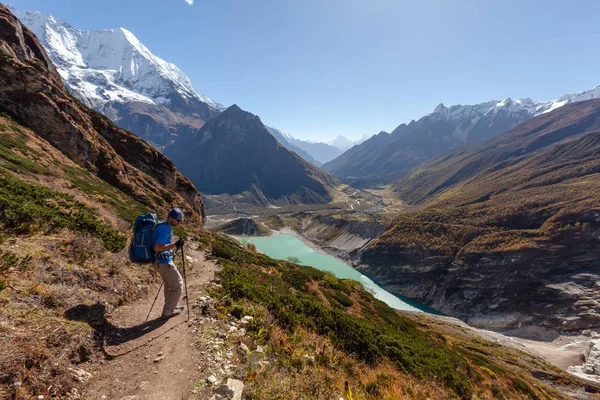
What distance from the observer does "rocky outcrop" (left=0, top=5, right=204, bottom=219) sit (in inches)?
1270

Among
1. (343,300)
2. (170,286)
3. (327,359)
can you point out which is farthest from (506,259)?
(170,286)

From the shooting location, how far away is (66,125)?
34375 millimetres


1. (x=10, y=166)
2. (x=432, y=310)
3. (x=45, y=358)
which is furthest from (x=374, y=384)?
(x=432, y=310)

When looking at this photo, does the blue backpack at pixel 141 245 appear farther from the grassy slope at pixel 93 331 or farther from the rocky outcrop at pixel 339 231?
the rocky outcrop at pixel 339 231

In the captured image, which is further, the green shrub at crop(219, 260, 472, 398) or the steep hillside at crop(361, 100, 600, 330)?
the steep hillside at crop(361, 100, 600, 330)

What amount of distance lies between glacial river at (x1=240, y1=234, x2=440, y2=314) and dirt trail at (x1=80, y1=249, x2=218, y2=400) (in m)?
83.1

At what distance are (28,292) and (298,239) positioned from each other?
15442cm

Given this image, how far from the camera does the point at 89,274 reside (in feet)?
28.9

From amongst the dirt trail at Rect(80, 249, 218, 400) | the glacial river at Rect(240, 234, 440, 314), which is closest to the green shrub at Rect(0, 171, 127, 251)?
the dirt trail at Rect(80, 249, 218, 400)

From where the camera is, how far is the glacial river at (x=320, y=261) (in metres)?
81.8

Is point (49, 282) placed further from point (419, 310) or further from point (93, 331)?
point (419, 310)

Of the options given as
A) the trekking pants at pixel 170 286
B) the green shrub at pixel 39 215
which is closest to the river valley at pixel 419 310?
the trekking pants at pixel 170 286

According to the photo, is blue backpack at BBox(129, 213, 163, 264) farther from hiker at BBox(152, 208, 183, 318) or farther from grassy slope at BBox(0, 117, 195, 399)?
grassy slope at BBox(0, 117, 195, 399)

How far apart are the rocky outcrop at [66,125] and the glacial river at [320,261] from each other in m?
74.5
